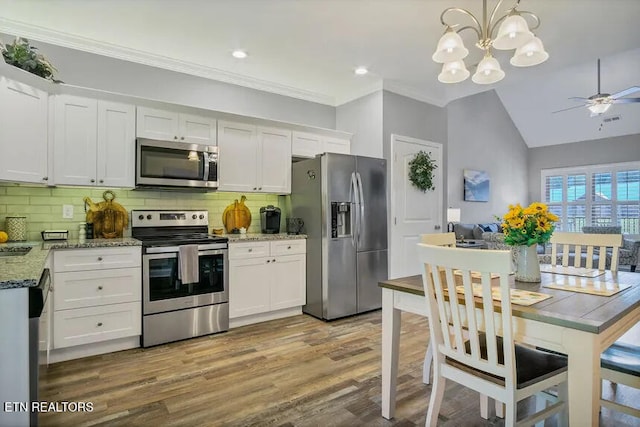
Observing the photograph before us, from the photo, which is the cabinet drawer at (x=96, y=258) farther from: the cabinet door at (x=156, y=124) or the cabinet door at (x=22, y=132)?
the cabinet door at (x=156, y=124)

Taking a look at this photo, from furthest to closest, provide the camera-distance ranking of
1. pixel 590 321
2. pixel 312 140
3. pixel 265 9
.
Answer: pixel 312 140, pixel 265 9, pixel 590 321

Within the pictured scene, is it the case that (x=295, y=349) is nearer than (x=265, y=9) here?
No

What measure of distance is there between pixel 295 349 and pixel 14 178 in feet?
8.16

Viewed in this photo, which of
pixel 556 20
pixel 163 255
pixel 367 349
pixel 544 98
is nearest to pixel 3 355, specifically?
pixel 163 255

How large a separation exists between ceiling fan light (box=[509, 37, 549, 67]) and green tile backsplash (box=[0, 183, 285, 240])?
3054 mm

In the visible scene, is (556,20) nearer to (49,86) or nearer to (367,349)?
(367,349)

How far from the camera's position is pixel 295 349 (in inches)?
118

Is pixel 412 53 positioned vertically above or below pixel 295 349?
above

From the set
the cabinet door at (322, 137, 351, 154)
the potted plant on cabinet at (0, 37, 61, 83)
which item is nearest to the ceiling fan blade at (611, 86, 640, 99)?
the cabinet door at (322, 137, 351, 154)

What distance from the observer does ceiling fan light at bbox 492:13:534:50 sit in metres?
1.97

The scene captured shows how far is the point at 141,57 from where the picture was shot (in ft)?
11.7

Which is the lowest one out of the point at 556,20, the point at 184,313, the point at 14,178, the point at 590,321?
the point at 184,313

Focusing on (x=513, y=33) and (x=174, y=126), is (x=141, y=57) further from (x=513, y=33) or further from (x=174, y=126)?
(x=513, y=33)

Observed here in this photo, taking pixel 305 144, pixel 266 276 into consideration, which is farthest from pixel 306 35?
pixel 266 276
